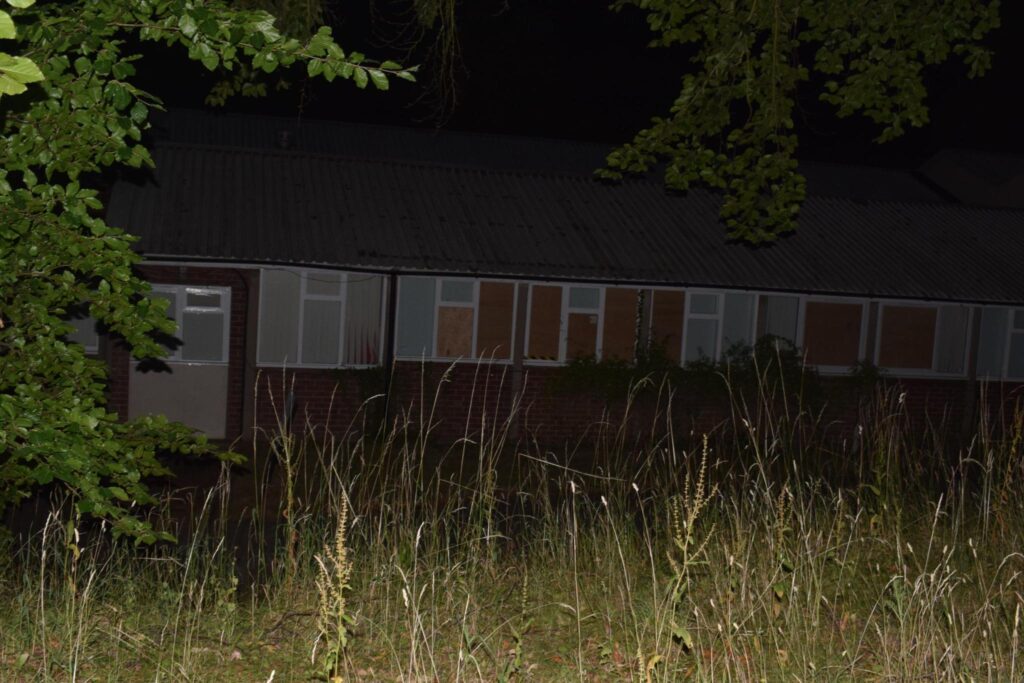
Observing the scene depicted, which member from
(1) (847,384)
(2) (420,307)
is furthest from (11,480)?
(1) (847,384)

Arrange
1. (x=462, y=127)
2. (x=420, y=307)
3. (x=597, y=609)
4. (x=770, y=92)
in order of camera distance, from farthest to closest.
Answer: (x=462, y=127), (x=420, y=307), (x=770, y=92), (x=597, y=609)

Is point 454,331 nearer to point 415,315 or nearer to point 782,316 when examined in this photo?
point 415,315

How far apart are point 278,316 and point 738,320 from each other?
24.2 ft

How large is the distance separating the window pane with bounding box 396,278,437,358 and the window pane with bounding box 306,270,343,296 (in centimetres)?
94

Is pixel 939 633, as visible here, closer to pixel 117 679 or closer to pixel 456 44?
pixel 117 679

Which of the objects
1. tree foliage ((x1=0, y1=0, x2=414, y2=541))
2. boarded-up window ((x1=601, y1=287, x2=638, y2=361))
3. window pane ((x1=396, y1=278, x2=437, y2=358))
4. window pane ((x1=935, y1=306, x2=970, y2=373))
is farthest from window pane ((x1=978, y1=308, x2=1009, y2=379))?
tree foliage ((x1=0, y1=0, x2=414, y2=541))

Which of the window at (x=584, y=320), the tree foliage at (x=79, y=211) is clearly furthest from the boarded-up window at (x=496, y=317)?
the tree foliage at (x=79, y=211)

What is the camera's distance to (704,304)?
56.1 ft

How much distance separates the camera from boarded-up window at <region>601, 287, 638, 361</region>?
16391 millimetres

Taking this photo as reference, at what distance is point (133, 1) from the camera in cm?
409

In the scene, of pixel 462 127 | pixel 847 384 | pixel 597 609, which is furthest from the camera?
pixel 462 127

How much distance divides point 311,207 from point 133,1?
11.8 m

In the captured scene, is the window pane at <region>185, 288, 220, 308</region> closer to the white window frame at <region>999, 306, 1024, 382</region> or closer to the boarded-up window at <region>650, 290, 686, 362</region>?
the boarded-up window at <region>650, 290, 686, 362</region>

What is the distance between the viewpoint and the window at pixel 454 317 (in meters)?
15.6
